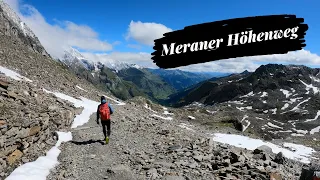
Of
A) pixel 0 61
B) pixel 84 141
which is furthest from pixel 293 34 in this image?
pixel 0 61

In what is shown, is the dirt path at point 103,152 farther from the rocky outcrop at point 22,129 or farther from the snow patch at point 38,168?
the rocky outcrop at point 22,129

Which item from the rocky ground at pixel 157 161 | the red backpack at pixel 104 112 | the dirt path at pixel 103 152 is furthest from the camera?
the red backpack at pixel 104 112

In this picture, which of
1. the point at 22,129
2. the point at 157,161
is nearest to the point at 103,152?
the point at 157,161

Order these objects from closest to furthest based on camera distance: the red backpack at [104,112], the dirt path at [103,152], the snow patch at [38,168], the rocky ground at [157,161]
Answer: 1. the snow patch at [38,168]
2. the rocky ground at [157,161]
3. the dirt path at [103,152]
4. the red backpack at [104,112]

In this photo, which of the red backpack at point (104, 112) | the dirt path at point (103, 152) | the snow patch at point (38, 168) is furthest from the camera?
the red backpack at point (104, 112)

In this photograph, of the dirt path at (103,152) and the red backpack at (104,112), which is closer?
the dirt path at (103,152)

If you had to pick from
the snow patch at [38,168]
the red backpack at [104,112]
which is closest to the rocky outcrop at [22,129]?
the snow patch at [38,168]

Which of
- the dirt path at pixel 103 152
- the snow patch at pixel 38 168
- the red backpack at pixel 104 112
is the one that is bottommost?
the snow patch at pixel 38 168

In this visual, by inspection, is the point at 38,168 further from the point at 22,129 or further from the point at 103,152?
the point at 103,152

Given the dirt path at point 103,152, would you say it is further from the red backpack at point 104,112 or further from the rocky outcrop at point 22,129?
the red backpack at point 104,112

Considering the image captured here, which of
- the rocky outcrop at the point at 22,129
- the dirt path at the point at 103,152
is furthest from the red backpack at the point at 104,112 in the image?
the rocky outcrop at the point at 22,129

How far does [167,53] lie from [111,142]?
9.26 m

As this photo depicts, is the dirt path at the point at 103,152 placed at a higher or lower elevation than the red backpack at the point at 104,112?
lower

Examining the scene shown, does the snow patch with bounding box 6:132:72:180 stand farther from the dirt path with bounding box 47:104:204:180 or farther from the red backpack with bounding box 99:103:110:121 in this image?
the red backpack with bounding box 99:103:110:121
